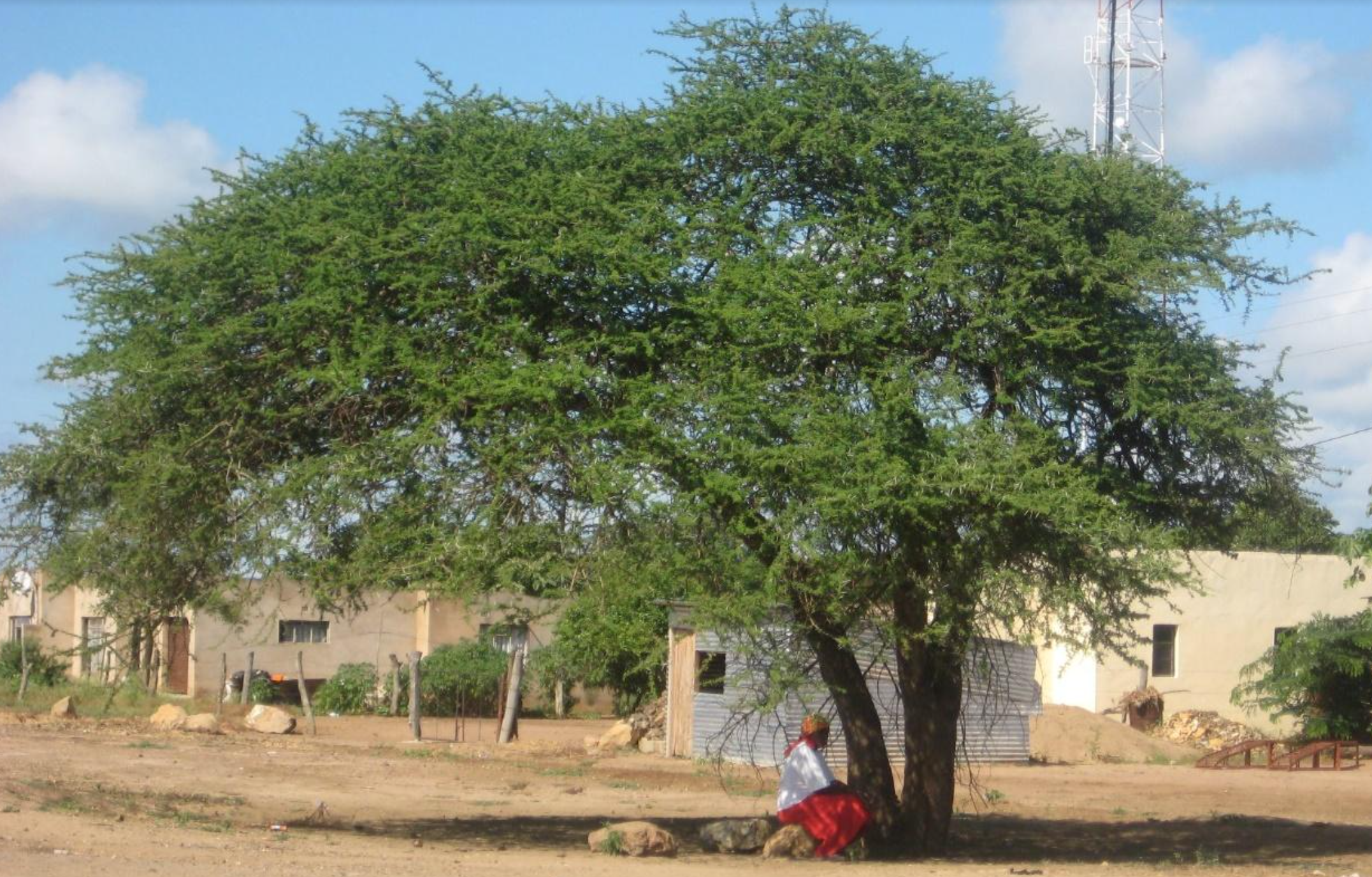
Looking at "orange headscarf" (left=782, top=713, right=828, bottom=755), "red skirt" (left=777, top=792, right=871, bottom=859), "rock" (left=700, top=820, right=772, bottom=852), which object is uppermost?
"orange headscarf" (left=782, top=713, right=828, bottom=755)

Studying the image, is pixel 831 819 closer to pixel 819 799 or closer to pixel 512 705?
pixel 819 799

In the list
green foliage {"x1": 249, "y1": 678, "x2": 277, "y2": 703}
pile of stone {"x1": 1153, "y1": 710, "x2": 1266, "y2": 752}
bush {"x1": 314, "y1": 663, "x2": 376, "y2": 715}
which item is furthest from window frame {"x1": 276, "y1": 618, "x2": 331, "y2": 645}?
pile of stone {"x1": 1153, "y1": 710, "x2": 1266, "y2": 752}

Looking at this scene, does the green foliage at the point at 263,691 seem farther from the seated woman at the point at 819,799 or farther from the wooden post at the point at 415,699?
the seated woman at the point at 819,799

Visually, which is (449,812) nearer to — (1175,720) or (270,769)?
(270,769)

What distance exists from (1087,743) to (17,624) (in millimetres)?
38475

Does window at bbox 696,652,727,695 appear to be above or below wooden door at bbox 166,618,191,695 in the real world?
above

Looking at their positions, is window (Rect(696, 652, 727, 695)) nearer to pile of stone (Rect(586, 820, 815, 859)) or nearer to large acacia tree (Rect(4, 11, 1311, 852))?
pile of stone (Rect(586, 820, 815, 859))

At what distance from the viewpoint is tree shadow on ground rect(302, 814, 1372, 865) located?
16156 mm

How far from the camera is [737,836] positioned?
15.4 meters

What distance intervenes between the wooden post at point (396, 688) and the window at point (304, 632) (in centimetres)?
435

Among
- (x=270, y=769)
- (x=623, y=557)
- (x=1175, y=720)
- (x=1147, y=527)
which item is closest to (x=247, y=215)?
(x=623, y=557)

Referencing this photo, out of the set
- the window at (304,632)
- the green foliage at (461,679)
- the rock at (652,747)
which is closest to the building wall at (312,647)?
the window at (304,632)

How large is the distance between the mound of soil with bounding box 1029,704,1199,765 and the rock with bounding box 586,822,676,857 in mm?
18704

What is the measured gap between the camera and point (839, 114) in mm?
13422
